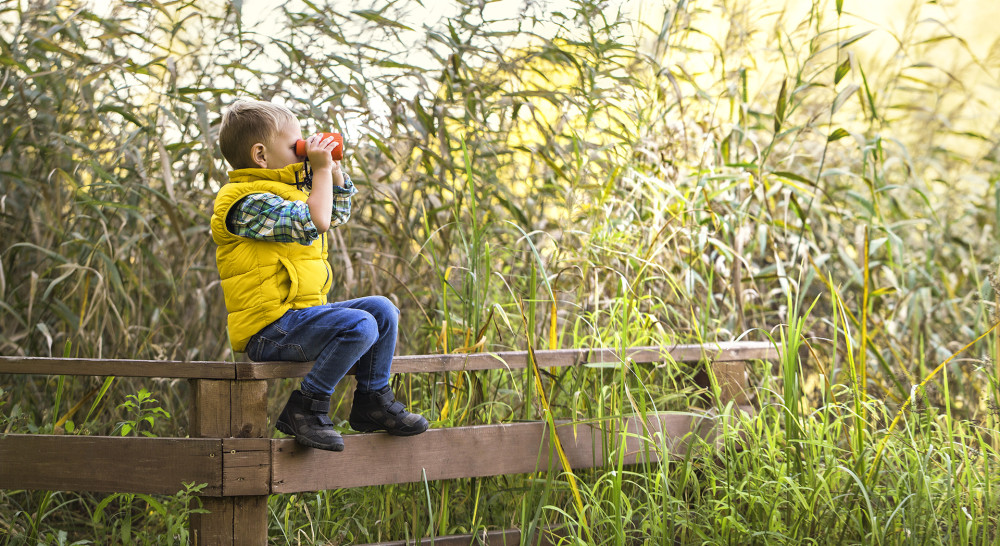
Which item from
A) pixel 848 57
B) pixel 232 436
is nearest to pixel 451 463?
pixel 232 436

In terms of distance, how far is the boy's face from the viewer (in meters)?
1.89

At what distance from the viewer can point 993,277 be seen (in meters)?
2.15

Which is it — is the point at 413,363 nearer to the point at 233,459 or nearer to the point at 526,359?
the point at 526,359

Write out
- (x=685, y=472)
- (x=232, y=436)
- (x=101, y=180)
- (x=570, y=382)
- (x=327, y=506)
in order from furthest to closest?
(x=101, y=180) → (x=570, y=382) → (x=327, y=506) → (x=685, y=472) → (x=232, y=436)

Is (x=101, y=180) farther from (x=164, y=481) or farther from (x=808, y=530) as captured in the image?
(x=808, y=530)

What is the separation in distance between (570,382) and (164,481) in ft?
3.60

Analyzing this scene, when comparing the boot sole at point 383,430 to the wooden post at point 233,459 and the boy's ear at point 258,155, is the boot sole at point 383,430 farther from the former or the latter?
the boy's ear at point 258,155

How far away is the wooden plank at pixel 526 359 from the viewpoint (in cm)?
184

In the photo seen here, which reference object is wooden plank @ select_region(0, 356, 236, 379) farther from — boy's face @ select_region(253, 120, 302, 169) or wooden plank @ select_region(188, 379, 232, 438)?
boy's face @ select_region(253, 120, 302, 169)

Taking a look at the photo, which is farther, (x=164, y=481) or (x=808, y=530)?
(x=808, y=530)

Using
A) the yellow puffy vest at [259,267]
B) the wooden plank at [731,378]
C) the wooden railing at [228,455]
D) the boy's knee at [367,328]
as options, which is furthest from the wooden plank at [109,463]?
the wooden plank at [731,378]

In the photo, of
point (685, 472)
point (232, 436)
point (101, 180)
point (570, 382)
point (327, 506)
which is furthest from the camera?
point (101, 180)

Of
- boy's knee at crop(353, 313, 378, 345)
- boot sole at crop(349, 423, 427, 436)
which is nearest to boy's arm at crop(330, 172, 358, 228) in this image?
boy's knee at crop(353, 313, 378, 345)

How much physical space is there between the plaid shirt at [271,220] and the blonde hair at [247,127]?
149 millimetres
